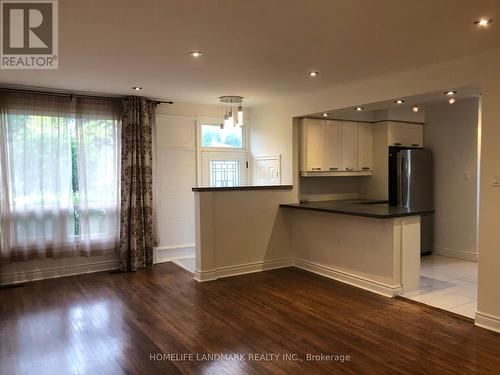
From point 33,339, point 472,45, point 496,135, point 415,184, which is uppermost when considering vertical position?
point 472,45

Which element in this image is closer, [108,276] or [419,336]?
[419,336]

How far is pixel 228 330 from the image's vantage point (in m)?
3.33

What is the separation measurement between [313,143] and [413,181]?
1674mm

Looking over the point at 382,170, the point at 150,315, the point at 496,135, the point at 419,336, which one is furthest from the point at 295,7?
the point at 382,170

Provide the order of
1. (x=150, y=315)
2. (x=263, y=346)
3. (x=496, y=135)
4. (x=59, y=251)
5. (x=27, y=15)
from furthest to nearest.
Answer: (x=59, y=251) < (x=150, y=315) < (x=496, y=135) < (x=263, y=346) < (x=27, y=15)

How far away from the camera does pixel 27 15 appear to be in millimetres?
2676

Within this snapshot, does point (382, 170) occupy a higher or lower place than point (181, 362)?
higher

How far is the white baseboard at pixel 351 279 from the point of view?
13.8ft

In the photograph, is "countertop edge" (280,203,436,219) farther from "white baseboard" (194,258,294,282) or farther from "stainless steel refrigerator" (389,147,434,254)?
"stainless steel refrigerator" (389,147,434,254)

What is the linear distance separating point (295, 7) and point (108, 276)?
416 cm

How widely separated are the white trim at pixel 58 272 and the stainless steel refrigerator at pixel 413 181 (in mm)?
4313

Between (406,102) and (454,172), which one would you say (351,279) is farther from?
(454,172)

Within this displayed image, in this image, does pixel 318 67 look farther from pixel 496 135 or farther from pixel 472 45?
pixel 496 135

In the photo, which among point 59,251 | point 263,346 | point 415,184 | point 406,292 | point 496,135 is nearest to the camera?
point 263,346
